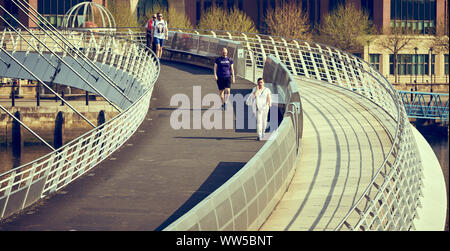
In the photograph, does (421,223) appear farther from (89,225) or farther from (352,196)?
(89,225)

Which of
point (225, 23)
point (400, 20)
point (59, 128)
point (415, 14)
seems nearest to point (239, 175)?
point (59, 128)

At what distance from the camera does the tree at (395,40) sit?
77875 mm

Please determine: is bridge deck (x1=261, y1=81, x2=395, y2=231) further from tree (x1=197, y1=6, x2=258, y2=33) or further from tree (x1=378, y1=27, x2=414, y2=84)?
tree (x1=378, y1=27, x2=414, y2=84)

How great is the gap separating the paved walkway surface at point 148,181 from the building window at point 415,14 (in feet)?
224

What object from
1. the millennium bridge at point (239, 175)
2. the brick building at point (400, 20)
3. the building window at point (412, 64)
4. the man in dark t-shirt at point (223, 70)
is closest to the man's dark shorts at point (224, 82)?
the man in dark t-shirt at point (223, 70)

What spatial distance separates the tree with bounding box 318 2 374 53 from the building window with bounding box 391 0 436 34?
9.84 metres

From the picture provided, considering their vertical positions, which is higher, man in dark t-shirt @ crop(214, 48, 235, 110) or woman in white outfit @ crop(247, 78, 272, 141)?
man in dark t-shirt @ crop(214, 48, 235, 110)

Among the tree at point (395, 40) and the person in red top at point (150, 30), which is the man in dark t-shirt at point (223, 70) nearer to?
the person in red top at point (150, 30)

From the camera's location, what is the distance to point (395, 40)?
257ft

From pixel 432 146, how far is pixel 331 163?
4769 centimetres

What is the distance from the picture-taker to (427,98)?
240 feet

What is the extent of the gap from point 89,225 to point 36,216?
99cm

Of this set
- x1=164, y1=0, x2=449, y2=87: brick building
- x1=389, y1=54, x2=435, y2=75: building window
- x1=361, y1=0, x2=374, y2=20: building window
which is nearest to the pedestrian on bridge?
x1=164, y1=0, x2=449, y2=87: brick building

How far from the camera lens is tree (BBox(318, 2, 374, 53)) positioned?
72875 mm
